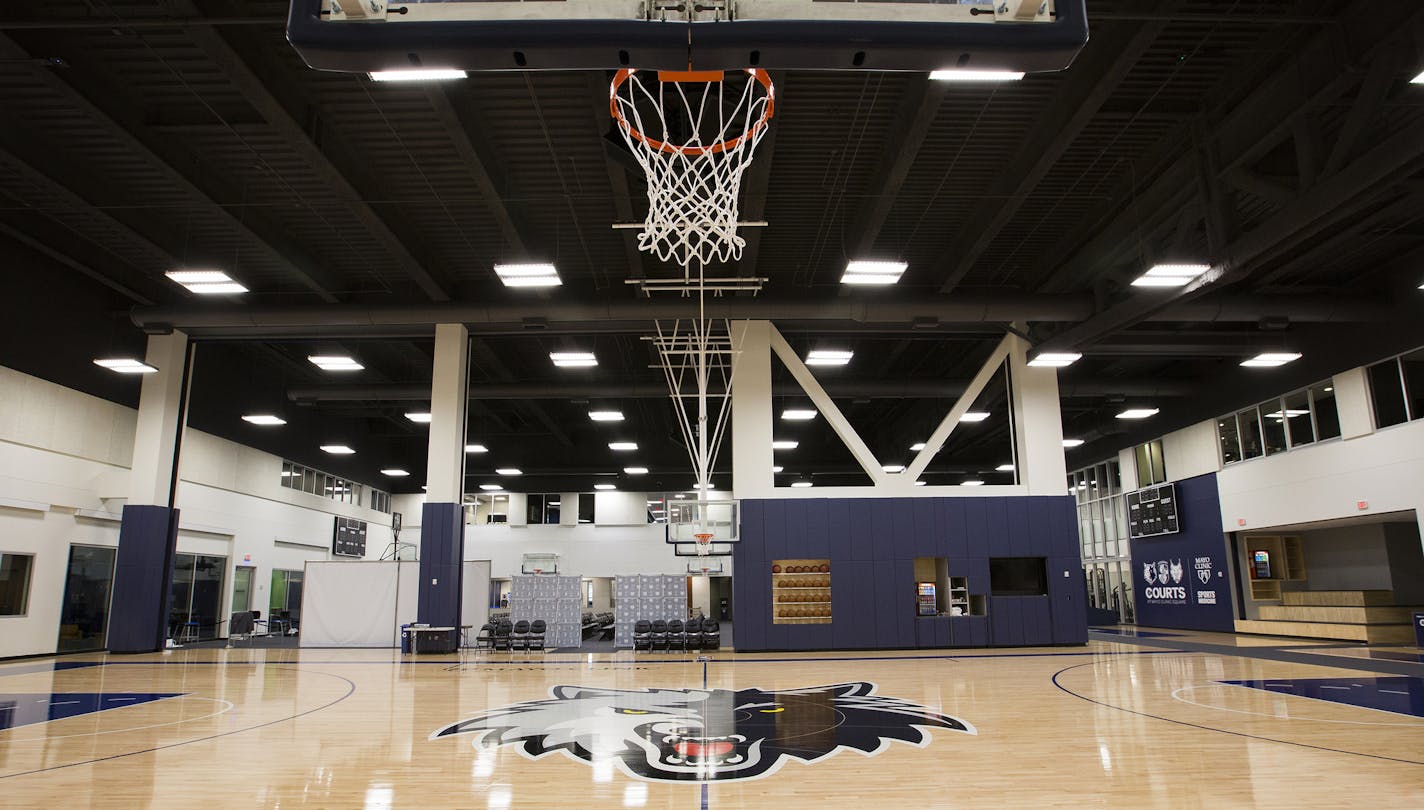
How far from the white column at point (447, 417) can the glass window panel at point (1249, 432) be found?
18789mm

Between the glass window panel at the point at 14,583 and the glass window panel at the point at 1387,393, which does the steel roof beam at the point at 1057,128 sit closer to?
the glass window panel at the point at 1387,393

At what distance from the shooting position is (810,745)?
710 centimetres

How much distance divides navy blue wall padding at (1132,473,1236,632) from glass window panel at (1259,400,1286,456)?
213cm

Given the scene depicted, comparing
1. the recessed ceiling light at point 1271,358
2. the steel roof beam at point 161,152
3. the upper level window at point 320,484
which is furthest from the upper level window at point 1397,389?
the upper level window at point 320,484

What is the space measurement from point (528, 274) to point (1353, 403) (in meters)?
16.6

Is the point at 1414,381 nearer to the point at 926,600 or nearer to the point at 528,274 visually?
the point at 926,600

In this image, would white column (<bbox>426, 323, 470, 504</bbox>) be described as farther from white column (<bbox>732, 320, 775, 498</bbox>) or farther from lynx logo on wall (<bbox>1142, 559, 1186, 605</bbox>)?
lynx logo on wall (<bbox>1142, 559, 1186, 605</bbox>)

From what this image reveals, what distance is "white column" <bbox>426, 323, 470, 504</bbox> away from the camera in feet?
56.1

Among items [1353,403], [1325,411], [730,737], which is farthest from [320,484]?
[1353,403]

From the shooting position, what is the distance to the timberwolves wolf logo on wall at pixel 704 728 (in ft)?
21.6

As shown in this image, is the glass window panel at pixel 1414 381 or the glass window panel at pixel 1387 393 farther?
Result: the glass window panel at pixel 1387 393

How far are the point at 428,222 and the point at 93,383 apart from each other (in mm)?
9041

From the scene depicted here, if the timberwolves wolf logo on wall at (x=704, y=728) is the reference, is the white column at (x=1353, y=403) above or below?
above

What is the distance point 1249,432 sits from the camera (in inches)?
801
